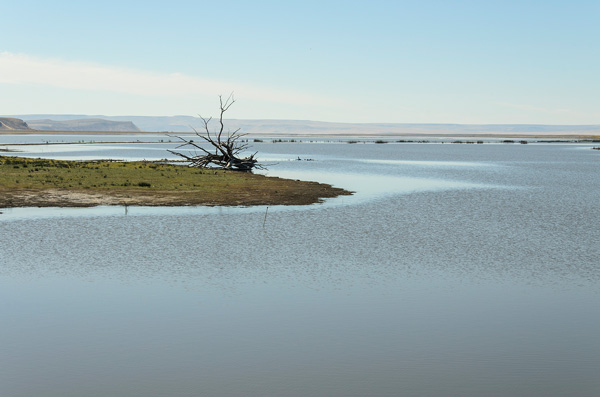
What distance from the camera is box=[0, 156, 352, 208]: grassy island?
34562 millimetres

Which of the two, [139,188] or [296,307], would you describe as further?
[139,188]

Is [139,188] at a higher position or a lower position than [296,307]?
higher

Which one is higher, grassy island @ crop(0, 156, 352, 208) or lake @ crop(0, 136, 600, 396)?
grassy island @ crop(0, 156, 352, 208)

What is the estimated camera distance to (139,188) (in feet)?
130

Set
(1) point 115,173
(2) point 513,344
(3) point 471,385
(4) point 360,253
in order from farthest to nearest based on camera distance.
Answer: (1) point 115,173
(4) point 360,253
(2) point 513,344
(3) point 471,385

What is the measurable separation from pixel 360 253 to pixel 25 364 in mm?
12121

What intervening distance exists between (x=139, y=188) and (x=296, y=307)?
2722 cm

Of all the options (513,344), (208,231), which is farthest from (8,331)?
(208,231)

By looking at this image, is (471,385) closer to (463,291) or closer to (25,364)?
(463,291)

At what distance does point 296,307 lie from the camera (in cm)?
1444

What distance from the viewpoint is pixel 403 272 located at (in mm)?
18250

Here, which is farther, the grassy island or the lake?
the grassy island

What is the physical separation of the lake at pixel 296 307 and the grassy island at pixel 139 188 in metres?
6.11

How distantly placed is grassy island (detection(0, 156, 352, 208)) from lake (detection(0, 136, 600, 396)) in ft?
20.0
